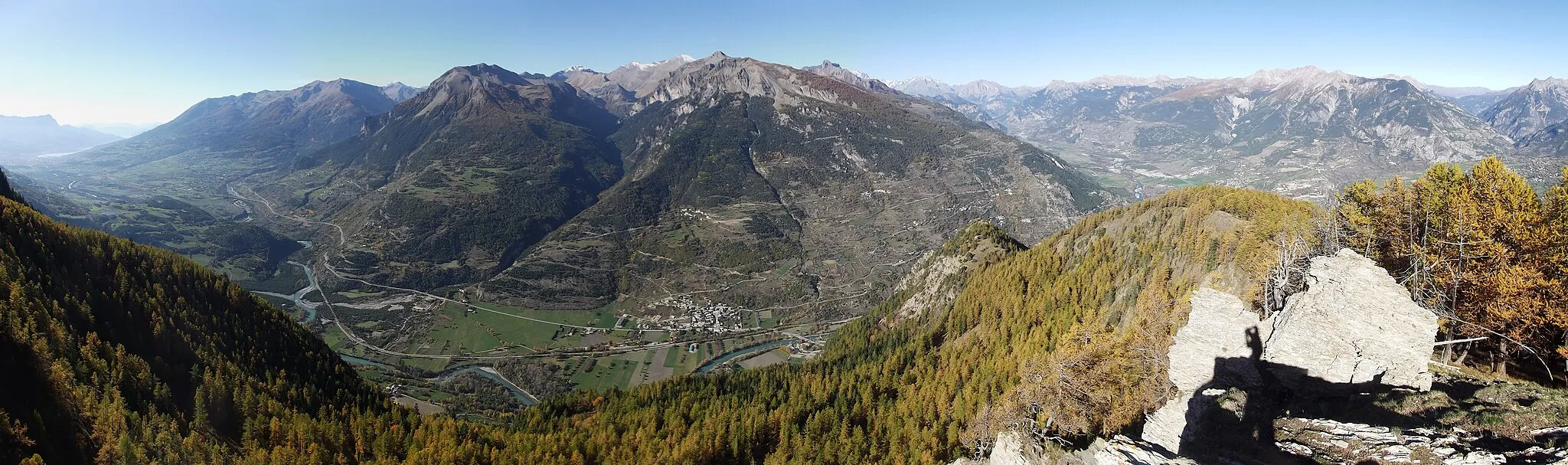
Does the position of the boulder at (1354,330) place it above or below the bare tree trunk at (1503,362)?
above

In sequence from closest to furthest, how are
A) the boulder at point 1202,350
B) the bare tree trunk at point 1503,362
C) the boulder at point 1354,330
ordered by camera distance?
1. the boulder at point 1354,330
2. the bare tree trunk at point 1503,362
3. the boulder at point 1202,350

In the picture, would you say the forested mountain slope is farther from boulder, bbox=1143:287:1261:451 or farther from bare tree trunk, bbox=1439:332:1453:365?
bare tree trunk, bbox=1439:332:1453:365

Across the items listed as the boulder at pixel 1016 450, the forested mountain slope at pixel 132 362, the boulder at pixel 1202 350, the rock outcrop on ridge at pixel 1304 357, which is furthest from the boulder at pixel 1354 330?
the forested mountain slope at pixel 132 362

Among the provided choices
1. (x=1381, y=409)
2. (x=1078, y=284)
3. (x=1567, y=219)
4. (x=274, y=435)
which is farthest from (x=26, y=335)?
(x=1567, y=219)

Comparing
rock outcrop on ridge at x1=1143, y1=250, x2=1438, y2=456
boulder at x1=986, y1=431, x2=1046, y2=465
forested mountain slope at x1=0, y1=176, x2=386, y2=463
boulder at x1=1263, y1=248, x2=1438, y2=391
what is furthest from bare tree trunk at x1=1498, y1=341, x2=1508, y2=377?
forested mountain slope at x1=0, y1=176, x2=386, y2=463

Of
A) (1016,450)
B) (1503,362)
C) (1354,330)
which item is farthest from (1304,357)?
(1016,450)

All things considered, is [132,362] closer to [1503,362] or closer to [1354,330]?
[1354,330]

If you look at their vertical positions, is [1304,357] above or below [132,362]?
above

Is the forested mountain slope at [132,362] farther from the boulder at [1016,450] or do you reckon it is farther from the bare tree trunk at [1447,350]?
the bare tree trunk at [1447,350]
